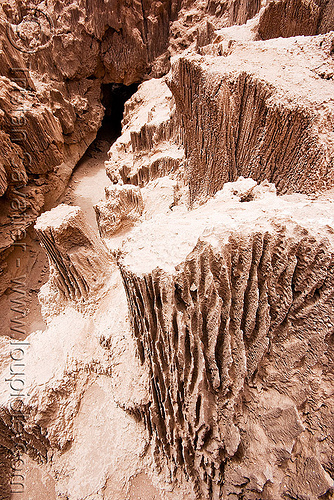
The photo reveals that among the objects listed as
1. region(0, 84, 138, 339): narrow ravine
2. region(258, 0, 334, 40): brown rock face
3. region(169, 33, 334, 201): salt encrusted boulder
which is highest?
region(258, 0, 334, 40): brown rock face

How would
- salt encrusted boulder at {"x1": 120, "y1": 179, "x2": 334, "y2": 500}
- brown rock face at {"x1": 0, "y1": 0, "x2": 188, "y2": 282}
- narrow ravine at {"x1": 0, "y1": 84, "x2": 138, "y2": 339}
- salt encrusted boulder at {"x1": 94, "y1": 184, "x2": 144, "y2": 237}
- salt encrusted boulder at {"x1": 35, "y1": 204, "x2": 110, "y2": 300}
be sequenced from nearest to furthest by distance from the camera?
1. salt encrusted boulder at {"x1": 120, "y1": 179, "x2": 334, "y2": 500}
2. salt encrusted boulder at {"x1": 35, "y1": 204, "x2": 110, "y2": 300}
3. salt encrusted boulder at {"x1": 94, "y1": 184, "x2": 144, "y2": 237}
4. brown rock face at {"x1": 0, "y1": 0, "x2": 188, "y2": 282}
5. narrow ravine at {"x1": 0, "y1": 84, "x2": 138, "y2": 339}

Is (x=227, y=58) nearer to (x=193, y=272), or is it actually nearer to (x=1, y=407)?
(x=193, y=272)

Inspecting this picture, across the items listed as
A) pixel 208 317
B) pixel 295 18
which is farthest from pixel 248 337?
pixel 295 18

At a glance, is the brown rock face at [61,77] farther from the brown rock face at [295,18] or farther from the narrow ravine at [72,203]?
the brown rock face at [295,18]

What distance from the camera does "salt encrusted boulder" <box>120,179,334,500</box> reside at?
104 centimetres

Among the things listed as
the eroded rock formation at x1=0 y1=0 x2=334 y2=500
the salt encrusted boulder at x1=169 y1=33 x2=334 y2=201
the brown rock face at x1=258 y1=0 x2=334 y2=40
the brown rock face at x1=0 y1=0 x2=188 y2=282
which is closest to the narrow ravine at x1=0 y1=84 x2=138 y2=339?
the brown rock face at x1=0 y1=0 x2=188 y2=282

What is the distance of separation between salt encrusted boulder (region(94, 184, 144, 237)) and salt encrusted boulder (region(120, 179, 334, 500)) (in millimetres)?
1585

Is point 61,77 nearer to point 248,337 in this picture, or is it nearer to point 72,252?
point 72,252

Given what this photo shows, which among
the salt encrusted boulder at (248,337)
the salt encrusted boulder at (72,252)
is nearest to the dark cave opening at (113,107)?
the salt encrusted boulder at (72,252)

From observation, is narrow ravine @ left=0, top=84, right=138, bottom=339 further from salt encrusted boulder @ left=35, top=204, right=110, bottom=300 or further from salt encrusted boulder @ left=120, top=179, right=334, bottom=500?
salt encrusted boulder @ left=120, top=179, right=334, bottom=500

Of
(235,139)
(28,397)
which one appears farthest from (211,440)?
(235,139)

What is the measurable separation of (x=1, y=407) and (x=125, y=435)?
0.90m

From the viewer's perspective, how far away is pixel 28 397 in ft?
5.36

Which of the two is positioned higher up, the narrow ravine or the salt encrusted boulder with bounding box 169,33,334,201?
the salt encrusted boulder with bounding box 169,33,334,201
